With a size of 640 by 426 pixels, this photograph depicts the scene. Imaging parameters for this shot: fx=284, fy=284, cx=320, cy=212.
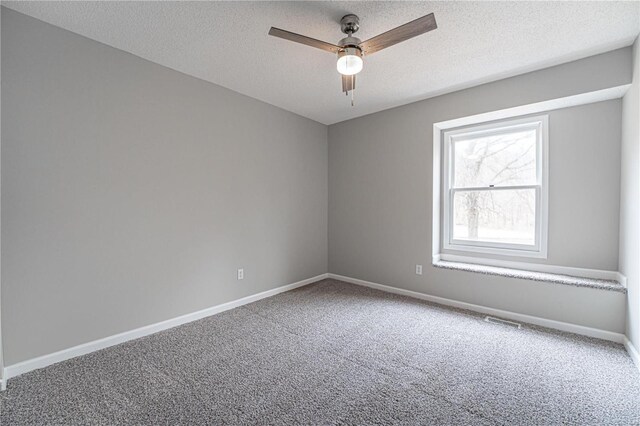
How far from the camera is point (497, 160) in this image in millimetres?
3396

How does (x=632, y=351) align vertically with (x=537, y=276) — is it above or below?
below

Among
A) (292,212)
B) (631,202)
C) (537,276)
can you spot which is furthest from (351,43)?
(537,276)

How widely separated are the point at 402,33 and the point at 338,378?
237cm

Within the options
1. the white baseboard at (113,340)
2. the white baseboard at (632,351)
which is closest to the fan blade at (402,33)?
the white baseboard at (632,351)

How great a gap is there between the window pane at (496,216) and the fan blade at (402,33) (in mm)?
2347

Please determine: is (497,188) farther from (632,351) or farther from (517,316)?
(632,351)

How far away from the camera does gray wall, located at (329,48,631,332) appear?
2684 mm

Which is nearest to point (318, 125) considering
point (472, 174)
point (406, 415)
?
point (472, 174)

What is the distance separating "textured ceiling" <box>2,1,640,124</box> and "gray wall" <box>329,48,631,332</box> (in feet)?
0.79

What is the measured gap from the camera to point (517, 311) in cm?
300

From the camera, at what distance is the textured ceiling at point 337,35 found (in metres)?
1.96

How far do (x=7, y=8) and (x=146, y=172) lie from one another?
1348 millimetres

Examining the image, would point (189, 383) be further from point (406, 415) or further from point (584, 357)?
point (584, 357)

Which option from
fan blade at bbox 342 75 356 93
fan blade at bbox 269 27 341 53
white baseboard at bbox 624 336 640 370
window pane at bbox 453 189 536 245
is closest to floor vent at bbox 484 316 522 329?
white baseboard at bbox 624 336 640 370
